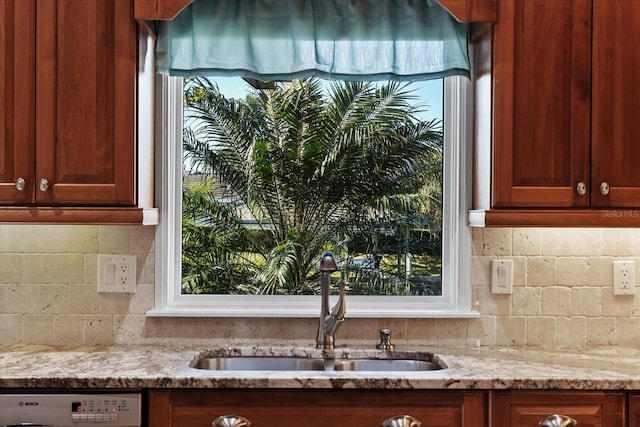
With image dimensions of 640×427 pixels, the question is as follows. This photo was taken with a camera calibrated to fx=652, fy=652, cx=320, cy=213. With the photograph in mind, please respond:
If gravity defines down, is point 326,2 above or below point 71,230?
above

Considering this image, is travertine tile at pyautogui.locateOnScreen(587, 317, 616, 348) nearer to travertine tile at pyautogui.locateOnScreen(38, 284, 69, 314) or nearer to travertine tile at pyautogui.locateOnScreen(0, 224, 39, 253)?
travertine tile at pyautogui.locateOnScreen(38, 284, 69, 314)

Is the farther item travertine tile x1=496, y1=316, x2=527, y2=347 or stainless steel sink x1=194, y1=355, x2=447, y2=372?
travertine tile x1=496, y1=316, x2=527, y2=347

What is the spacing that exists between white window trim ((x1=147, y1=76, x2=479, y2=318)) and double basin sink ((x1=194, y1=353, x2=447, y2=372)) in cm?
18

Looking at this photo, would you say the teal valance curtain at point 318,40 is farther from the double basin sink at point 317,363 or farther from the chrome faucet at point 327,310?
the double basin sink at point 317,363

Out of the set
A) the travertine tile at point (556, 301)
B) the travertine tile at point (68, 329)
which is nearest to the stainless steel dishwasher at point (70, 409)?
the travertine tile at point (68, 329)

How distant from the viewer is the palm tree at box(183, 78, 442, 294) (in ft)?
8.66

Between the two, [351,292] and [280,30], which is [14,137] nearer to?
[280,30]

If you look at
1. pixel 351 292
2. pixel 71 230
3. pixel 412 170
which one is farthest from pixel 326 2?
pixel 71 230

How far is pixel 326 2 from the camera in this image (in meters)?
2.45

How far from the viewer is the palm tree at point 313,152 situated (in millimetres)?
2639

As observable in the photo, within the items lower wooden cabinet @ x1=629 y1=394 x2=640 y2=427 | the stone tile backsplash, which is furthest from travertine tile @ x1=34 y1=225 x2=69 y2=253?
lower wooden cabinet @ x1=629 y1=394 x2=640 y2=427

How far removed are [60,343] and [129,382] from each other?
0.70 metres

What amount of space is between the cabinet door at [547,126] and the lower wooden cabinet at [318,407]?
716mm

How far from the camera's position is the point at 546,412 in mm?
1975
